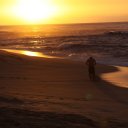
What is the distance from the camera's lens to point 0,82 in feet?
50.2

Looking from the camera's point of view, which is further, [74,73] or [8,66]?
[8,66]

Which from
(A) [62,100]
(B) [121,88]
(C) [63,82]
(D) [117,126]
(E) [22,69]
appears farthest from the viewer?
(E) [22,69]

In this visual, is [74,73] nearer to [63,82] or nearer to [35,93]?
[63,82]

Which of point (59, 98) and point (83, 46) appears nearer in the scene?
point (59, 98)

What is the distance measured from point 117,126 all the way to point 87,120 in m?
0.63

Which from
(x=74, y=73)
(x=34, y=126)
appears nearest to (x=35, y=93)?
(x=34, y=126)

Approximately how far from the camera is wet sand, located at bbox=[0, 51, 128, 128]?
7.89 m

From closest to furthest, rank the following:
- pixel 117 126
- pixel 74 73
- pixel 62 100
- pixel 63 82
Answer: pixel 117 126
pixel 62 100
pixel 63 82
pixel 74 73

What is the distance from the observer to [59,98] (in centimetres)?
1180

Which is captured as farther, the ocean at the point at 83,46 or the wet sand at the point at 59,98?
the ocean at the point at 83,46

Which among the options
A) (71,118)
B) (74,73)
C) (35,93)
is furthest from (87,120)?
(74,73)

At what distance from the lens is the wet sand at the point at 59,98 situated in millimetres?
7895

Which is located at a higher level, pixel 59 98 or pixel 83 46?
pixel 83 46

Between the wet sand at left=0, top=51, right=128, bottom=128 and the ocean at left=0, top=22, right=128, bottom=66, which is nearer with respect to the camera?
the wet sand at left=0, top=51, right=128, bottom=128
